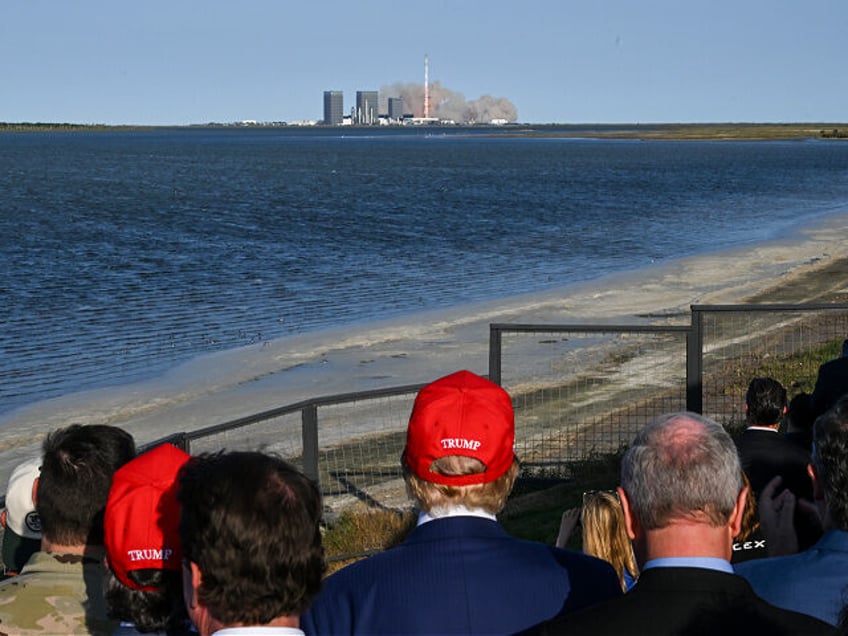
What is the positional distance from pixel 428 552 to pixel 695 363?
699 centimetres

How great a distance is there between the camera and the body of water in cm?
2427

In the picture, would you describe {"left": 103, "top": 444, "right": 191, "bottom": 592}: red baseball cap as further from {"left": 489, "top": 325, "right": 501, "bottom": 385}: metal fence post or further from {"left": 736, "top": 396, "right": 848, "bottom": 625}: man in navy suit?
{"left": 489, "top": 325, "right": 501, "bottom": 385}: metal fence post

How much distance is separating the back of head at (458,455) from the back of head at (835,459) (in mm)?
862

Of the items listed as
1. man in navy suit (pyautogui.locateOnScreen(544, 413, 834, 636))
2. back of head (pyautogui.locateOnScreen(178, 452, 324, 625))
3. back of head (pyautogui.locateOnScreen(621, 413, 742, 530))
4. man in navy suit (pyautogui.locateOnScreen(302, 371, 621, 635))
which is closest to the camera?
back of head (pyautogui.locateOnScreen(178, 452, 324, 625))

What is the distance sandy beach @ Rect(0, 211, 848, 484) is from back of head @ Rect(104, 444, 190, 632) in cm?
1061

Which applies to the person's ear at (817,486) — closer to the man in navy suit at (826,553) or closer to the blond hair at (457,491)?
the man in navy suit at (826,553)

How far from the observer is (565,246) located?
143 ft

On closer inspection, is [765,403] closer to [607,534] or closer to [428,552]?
[607,534]

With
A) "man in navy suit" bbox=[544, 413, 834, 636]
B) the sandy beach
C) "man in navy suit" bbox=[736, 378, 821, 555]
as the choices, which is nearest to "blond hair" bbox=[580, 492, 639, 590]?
"man in navy suit" bbox=[544, 413, 834, 636]

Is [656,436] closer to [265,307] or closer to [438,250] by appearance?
[265,307]

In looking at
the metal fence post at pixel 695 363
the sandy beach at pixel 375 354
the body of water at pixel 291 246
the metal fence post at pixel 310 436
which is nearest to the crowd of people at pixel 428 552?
the metal fence post at pixel 310 436

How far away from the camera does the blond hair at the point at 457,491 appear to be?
3.40m

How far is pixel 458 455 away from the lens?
3.41m

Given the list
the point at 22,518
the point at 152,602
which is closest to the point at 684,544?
the point at 152,602
